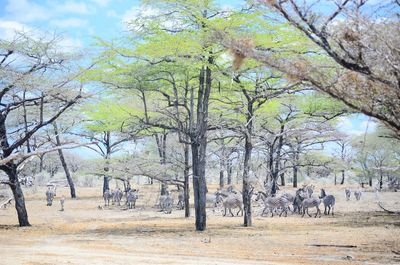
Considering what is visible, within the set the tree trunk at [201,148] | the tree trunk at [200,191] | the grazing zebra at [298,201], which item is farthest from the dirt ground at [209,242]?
the grazing zebra at [298,201]

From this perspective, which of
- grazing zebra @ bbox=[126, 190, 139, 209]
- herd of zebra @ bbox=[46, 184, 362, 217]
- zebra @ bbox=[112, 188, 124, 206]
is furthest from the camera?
zebra @ bbox=[112, 188, 124, 206]

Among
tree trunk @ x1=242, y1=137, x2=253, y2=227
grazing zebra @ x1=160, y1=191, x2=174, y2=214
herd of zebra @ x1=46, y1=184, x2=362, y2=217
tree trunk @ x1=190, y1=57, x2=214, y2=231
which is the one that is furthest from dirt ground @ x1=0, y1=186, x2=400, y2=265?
grazing zebra @ x1=160, y1=191, x2=174, y2=214

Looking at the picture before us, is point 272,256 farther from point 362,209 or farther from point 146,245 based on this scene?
point 362,209

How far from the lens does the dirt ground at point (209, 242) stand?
426 inches

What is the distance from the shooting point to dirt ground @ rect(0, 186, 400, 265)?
35.5 feet

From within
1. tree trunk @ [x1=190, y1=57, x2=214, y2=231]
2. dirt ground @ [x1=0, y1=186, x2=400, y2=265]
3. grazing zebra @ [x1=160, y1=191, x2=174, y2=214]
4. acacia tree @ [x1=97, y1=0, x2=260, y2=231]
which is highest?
acacia tree @ [x1=97, y1=0, x2=260, y2=231]

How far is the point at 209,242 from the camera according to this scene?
14.7 metres

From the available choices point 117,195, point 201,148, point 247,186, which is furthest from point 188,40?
point 117,195

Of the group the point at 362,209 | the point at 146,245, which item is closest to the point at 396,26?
the point at 146,245

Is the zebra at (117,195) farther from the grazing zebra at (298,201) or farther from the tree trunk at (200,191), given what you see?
the tree trunk at (200,191)

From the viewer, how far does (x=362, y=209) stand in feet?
96.7

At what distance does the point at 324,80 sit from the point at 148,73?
11.0 metres

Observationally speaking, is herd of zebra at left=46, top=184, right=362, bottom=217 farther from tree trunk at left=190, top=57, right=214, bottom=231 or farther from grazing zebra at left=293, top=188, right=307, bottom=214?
tree trunk at left=190, top=57, right=214, bottom=231

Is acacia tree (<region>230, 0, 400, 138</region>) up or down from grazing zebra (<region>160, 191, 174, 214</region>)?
up
